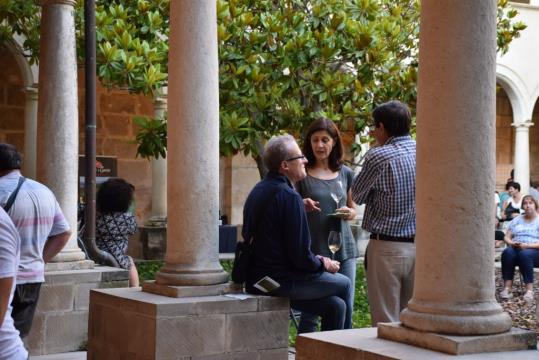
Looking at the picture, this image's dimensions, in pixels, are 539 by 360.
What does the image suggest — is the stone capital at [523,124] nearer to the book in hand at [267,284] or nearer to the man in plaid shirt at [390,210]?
the book in hand at [267,284]

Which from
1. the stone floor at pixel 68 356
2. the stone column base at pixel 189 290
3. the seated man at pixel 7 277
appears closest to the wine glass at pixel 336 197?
the stone column base at pixel 189 290

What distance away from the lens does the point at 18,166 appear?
5.08 metres

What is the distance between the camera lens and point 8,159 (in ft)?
16.6

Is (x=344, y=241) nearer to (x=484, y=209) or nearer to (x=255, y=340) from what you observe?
(x=255, y=340)

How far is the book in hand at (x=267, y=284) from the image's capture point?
18.1ft

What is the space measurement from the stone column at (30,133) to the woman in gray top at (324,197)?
962 centimetres

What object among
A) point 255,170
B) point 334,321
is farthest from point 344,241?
point 255,170

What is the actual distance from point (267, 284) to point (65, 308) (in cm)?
249

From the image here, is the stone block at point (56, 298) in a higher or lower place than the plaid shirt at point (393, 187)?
lower

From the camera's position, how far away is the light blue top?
40.0 feet

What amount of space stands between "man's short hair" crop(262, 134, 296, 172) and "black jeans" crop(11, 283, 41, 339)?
56.6 inches

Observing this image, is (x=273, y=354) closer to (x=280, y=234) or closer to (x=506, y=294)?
(x=280, y=234)

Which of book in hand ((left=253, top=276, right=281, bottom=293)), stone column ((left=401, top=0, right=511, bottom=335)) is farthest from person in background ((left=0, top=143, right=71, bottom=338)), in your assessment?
stone column ((left=401, top=0, right=511, bottom=335))

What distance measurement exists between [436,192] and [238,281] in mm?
2068
